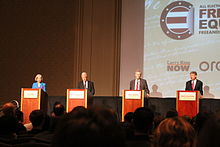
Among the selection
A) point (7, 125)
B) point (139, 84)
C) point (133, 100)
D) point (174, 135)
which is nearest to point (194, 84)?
point (139, 84)

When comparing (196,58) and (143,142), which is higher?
(196,58)

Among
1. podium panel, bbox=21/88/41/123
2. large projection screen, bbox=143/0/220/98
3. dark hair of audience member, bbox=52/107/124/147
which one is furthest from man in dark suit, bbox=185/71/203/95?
dark hair of audience member, bbox=52/107/124/147

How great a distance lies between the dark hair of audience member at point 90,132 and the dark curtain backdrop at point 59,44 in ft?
30.5

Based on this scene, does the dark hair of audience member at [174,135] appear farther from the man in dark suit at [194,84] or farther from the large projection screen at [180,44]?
the large projection screen at [180,44]

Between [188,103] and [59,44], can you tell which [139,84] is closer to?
[188,103]

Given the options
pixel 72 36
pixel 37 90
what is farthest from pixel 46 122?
pixel 72 36

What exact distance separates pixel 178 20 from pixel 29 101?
4527 mm

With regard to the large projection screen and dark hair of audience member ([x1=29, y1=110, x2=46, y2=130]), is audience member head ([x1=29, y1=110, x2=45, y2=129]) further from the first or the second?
the large projection screen

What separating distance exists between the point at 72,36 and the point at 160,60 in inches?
105

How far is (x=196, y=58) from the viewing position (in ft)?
→ 31.1

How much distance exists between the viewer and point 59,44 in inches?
426

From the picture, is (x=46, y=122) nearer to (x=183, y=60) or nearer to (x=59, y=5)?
(x=183, y=60)

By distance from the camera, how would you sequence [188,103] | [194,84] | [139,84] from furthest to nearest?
1. [139,84]
2. [194,84]
3. [188,103]

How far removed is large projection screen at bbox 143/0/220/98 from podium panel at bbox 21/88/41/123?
139 inches
